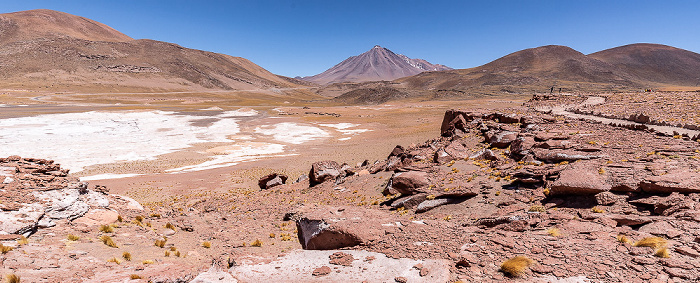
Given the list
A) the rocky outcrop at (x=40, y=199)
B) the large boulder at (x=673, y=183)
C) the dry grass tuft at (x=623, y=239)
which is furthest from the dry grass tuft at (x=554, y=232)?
the rocky outcrop at (x=40, y=199)

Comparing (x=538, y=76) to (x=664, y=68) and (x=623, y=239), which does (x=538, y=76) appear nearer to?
(x=664, y=68)

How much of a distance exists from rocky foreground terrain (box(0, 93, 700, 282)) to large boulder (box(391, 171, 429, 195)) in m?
0.05

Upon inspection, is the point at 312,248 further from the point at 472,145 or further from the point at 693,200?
the point at 472,145

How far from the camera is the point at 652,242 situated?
5699mm

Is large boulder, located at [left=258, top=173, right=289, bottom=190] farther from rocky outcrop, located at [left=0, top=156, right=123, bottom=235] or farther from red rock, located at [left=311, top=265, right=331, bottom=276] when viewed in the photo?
red rock, located at [left=311, top=265, right=331, bottom=276]

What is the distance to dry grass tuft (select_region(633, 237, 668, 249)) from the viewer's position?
566 cm

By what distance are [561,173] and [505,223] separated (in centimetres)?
346

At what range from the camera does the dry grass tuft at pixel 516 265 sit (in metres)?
5.40

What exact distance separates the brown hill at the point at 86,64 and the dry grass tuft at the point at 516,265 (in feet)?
506

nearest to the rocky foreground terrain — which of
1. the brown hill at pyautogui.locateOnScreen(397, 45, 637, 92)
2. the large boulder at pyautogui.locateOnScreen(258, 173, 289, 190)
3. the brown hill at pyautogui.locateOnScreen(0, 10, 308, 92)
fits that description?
the large boulder at pyautogui.locateOnScreen(258, 173, 289, 190)

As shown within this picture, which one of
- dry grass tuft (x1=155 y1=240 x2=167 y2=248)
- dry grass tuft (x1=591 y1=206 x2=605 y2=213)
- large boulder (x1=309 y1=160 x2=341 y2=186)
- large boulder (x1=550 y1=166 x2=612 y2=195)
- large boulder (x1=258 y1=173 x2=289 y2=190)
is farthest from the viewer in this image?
large boulder (x1=258 y1=173 x2=289 y2=190)

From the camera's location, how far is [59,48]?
494 ft

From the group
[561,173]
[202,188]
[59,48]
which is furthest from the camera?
[59,48]

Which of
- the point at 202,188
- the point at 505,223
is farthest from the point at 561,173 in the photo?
the point at 202,188
